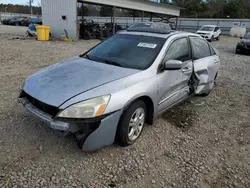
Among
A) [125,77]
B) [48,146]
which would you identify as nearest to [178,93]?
[125,77]

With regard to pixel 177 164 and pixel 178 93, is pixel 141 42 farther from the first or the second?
pixel 177 164

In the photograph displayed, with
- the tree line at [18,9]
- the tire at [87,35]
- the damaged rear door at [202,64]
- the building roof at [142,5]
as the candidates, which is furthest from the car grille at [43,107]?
the tree line at [18,9]

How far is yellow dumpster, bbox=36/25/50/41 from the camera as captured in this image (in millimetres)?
13355

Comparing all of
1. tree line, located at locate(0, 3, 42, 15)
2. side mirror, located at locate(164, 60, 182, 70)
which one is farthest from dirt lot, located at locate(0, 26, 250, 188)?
tree line, located at locate(0, 3, 42, 15)

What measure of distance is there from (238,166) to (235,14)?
44762 millimetres

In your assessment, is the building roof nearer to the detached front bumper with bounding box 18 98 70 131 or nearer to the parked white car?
the parked white car

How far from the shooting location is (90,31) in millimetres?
16672

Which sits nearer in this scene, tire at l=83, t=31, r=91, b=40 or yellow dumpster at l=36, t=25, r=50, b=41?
yellow dumpster at l=36, t=25, r=50, b=41

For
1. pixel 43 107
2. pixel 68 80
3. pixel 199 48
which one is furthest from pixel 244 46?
pixel 43 107

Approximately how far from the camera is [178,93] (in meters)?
3.51

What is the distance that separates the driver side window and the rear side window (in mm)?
277

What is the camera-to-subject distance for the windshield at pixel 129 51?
9.71 ft

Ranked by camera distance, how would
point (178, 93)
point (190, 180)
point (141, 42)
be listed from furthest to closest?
point (178, 93) → point (141, 42) → point (190, 180)

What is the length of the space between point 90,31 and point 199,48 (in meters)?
13.9
